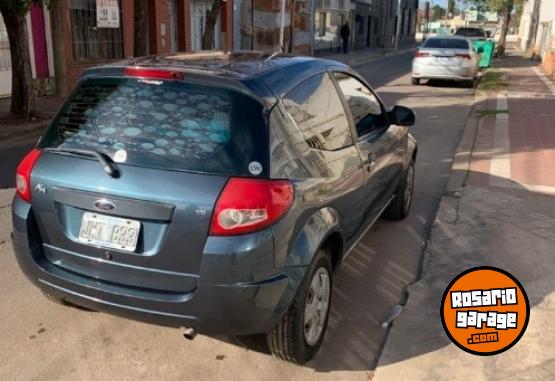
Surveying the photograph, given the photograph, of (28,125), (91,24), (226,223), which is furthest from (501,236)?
(91,24)

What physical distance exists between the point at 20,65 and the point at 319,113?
826 cm

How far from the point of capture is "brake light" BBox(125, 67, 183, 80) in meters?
2.92

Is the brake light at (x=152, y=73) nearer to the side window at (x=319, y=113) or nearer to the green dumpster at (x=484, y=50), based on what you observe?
the side window at (x=319, y=113)

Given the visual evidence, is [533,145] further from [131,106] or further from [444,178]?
[131,106]

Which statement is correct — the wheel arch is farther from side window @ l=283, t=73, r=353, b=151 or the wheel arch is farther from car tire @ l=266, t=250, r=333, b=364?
side window @ l=283, t=73, r=353, b=151

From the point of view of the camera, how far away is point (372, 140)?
4.21 meters

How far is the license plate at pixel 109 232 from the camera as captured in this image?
273 centimetres

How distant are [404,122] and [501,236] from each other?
1.41 meters

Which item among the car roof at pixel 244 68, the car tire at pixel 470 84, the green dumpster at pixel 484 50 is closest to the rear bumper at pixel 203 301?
the car roof at pixel 244 68

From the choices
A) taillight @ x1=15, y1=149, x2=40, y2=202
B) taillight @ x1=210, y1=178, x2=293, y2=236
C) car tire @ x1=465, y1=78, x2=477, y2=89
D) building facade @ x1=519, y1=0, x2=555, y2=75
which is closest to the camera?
taillight @ x1=210, y1=178, x2=293, y2=236

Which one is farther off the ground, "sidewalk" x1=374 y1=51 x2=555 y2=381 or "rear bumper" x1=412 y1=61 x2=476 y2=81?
"rear bumper" x1=412 y1=61 x2=476 y2=81

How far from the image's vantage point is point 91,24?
1520cm

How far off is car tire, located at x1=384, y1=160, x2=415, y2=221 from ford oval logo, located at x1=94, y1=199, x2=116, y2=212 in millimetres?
3144

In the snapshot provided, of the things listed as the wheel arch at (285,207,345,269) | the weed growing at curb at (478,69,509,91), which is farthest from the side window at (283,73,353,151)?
the weed growing at curb at (478,69,509,91)
